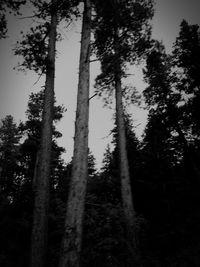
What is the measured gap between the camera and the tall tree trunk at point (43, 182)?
6.00 metres

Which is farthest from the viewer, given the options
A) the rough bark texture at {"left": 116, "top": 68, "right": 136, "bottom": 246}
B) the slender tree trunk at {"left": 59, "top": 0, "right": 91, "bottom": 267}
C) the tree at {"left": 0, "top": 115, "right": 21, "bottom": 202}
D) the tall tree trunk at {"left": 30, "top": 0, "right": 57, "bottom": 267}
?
the tree at {"left": 0, "top": 115, "right": 21, "bottom": 202}

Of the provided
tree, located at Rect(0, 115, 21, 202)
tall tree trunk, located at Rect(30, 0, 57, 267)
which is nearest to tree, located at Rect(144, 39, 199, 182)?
tall tree trunk, located at Rect(30, 0, 57, 267)

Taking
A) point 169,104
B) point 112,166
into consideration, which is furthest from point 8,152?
point 169,104

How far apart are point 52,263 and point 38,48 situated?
8488 millimetres

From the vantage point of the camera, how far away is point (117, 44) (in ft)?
35.3

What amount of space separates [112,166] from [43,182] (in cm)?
1392

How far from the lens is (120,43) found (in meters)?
11.0

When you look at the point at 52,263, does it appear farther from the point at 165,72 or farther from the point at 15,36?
the point at 165,72

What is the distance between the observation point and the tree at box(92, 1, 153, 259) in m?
9.08

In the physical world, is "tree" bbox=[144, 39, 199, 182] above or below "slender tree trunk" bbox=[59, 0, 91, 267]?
above

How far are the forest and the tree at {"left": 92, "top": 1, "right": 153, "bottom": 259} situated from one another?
2.0 inches

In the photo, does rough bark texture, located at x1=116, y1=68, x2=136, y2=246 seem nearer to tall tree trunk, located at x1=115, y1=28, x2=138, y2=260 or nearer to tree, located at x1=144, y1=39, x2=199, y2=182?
tall tree trunk, located at x1=115, y1=28, x2=138, y2=260

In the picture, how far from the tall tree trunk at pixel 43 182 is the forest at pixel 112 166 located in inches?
1.2

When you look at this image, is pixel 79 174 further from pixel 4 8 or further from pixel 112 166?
pixel 112 166
